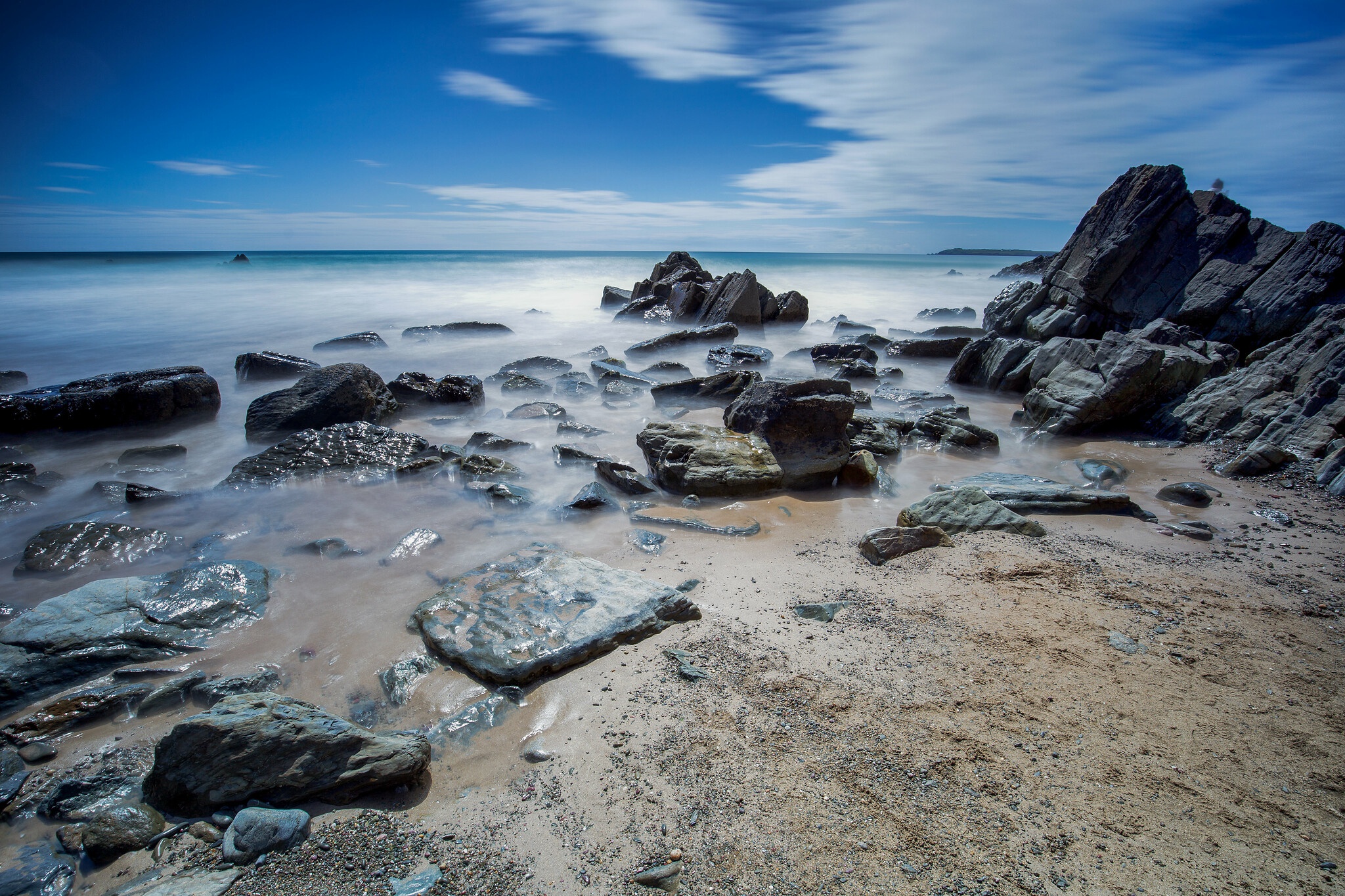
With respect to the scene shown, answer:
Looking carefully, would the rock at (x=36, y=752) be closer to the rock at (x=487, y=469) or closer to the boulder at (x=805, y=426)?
the rock at (x=487, y=469)

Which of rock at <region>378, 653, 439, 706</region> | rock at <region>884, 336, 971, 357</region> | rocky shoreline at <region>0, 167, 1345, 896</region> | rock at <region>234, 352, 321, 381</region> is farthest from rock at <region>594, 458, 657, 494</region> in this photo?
rock at <region>884, 336, 971, 357</region>

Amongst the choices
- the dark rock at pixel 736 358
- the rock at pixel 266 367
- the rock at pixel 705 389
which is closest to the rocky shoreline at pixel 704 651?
the rock at pixel 705 389

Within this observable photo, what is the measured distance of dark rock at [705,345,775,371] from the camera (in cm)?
1149

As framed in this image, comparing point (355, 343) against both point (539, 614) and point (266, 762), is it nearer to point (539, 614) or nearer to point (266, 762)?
point (539, 614)

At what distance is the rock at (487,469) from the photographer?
227 inches

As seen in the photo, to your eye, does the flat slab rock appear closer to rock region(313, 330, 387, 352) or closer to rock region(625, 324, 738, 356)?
rock region(625, 324, 738, 356)

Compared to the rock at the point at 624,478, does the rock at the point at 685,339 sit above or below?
above

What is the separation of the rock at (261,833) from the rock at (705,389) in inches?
274

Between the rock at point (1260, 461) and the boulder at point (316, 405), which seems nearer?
the rock at point (1260, 461)

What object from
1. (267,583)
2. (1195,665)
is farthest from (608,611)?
(1195,665)

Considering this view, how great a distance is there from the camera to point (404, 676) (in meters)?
2.98

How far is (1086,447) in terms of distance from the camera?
678 centimetres

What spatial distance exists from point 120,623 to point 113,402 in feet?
17.7

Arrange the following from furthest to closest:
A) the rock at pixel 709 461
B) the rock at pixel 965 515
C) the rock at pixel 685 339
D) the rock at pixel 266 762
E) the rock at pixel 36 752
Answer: the rock at pixel 685 339 → the rock at pixel 709 461 → the rock at pixel 965 515 → the rock at pixel 36 752 → the rock at pixel 266 762
